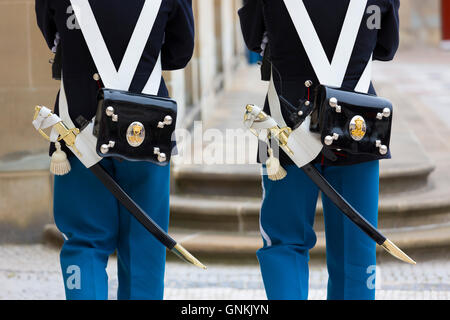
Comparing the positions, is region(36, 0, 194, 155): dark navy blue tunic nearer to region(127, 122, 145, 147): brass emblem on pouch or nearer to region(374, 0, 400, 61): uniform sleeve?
region(127, 122, 145, 147): brass emblem on pouch

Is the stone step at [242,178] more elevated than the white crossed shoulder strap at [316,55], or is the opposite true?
the white crossed shoulder strap at [316,55]

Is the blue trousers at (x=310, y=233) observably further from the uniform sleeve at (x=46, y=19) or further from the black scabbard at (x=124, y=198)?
the uniform sleeve at (x=46, y=19)

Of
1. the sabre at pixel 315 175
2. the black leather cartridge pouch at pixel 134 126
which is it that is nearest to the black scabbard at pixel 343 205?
the sabre at pixel 315 175

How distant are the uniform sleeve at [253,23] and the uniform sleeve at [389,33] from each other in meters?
0.46

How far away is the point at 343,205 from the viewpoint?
3178mm

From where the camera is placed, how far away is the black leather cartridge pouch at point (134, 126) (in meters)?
3.11


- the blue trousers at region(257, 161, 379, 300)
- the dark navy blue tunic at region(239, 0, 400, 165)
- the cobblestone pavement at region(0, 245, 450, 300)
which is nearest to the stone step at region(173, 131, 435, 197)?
the cobblestone pavement at region(0, 245, 450, 300)

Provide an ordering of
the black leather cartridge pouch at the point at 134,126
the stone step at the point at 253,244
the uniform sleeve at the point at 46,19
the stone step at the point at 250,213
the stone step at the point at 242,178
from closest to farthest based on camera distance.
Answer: the black leather cartridge pouch at the point at 134,126, the uniform sleeve at the point at 46,19, the stone step at the point at 253,244, the stone step at the point at 250,213, the stone step at the point at 242,178

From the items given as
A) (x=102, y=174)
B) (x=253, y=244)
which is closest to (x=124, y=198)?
(x=102, y=174)

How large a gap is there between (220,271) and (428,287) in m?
1.20

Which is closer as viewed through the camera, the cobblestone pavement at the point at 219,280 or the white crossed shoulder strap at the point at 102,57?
the white crossed shoulder strap at the point at 102,57

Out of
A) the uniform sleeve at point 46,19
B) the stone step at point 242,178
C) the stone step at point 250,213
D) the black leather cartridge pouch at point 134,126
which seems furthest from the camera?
the stone step at point 242,178

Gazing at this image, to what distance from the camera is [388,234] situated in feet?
17.3

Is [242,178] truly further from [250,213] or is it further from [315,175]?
[315,175]
